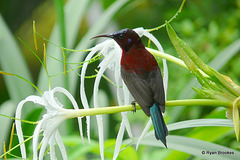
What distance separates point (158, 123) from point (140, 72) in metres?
0.07

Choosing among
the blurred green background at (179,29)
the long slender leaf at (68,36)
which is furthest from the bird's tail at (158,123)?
the long slender leaf at (68,36)

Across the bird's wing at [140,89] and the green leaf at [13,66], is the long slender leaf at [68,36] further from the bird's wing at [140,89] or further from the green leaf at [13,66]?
the bird's wing at [140,89]

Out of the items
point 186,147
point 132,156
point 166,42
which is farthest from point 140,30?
point 166,42

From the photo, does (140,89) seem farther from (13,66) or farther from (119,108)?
(13,66)

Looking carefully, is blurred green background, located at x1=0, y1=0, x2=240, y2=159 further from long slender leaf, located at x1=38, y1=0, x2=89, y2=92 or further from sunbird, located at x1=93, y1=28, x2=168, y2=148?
sunbird, located at x1=93, y1=28, x2=168, y2=148

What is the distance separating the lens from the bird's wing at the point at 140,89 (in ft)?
1.23

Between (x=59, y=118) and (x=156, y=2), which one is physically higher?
(x=156, y=2)

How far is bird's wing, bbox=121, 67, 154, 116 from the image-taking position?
374 millimetres

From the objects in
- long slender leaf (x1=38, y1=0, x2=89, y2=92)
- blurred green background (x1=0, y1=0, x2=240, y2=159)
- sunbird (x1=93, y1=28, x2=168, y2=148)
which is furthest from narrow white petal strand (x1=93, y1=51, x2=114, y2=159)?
long slender leaf (x1=38, y1=0, x2=89, y2=92)

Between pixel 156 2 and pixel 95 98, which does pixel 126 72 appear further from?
pixel 156 2

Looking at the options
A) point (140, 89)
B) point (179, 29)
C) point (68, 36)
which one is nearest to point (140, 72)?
point (140, 89)

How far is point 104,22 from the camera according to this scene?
95 centimetres

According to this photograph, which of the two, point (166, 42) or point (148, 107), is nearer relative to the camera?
point (148, 107)

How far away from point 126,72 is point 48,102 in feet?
0.27
